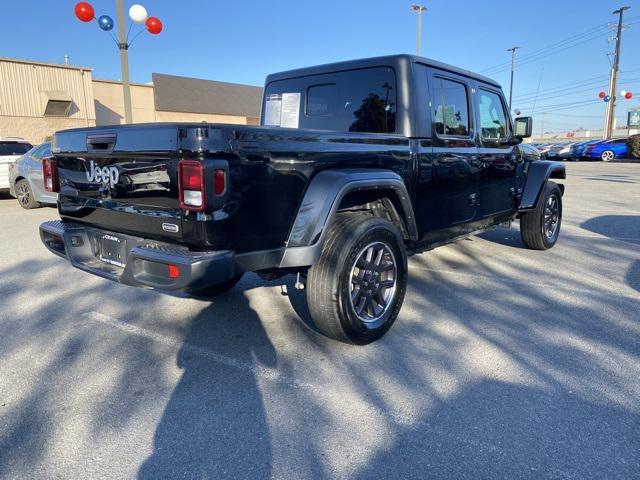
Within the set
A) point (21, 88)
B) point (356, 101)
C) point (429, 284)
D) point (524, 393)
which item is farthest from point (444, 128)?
point (21, 88)

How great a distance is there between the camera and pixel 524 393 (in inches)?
107

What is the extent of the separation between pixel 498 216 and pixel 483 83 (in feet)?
4.66

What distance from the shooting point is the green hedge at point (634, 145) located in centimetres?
2683

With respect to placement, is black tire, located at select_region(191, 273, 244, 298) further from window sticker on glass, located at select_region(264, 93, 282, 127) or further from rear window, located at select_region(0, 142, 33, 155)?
rear window, located at select_region(0, 142, 33, 155)

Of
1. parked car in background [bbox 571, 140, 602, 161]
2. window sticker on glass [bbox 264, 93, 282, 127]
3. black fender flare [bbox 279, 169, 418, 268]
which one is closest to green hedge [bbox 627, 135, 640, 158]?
parked car in background [bbox 571, 140, 602, 161]

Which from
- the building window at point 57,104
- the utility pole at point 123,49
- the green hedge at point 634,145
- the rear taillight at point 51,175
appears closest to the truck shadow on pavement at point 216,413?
the rear taillight at point 51,175

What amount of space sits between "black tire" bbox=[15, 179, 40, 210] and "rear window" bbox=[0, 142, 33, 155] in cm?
171

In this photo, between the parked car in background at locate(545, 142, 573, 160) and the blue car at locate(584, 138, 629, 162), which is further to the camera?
the parked car in background at locate(545, 142, 573, 160)

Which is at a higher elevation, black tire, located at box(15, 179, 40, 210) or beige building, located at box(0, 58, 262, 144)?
beige building, located at box(0, 58, 262, 144)

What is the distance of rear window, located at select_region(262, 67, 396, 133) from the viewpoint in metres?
3.98

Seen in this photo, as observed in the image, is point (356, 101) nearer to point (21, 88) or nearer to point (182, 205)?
point (182, 205)

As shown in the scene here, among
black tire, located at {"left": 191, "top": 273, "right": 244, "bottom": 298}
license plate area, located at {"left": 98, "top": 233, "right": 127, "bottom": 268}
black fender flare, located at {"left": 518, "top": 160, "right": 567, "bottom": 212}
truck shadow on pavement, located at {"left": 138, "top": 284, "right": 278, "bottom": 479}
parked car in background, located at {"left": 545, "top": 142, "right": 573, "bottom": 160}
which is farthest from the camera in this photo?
parked car in background, located at {"left": 545, "top": 142, "right": 573, "bottom": 160}

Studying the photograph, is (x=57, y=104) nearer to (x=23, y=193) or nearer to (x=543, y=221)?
(x=23, y=193)

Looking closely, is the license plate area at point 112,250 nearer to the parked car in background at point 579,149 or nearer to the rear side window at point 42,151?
the rear side window at point 42,151
